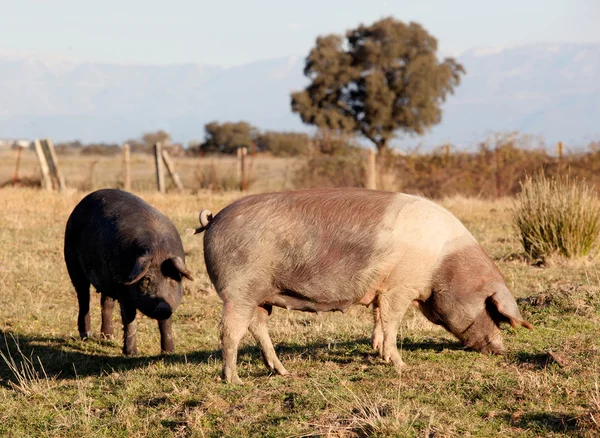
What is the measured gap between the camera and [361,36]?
4262cm

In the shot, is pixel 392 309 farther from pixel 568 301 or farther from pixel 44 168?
pixel 44 168

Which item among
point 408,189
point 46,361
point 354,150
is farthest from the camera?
point 354,150

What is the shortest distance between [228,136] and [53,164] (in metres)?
34.9

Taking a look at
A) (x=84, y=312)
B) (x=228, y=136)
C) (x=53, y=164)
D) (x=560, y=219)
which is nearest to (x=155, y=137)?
(x=228, y=136)

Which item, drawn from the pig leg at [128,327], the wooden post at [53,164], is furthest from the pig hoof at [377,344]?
the wooden post at [53,164]

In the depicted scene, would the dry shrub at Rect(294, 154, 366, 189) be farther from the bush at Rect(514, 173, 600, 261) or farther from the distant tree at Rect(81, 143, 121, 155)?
the distant tree at Rect(81, 143, 121, 155)

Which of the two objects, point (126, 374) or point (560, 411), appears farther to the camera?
point (126, 374)

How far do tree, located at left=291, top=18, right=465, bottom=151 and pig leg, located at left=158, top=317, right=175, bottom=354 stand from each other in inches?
1313

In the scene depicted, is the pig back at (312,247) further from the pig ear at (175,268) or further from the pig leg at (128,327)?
the pig leg at (128,327)

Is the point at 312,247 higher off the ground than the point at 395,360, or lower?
higher

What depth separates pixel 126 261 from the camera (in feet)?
24.2

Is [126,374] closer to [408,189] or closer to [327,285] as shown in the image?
[327,285]

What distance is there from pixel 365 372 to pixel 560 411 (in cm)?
152

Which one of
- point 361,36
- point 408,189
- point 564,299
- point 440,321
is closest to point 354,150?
point 408,189
